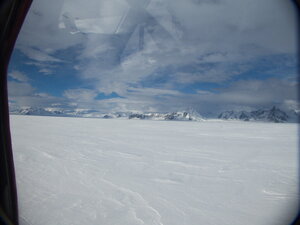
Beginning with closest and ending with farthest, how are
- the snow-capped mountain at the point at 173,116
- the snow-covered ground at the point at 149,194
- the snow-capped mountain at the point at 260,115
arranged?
the snow-covered ground at the point at 149,194 < the snow-capped mountain at the point at 260,115 < the snow-capped mountain at the point at 173,116

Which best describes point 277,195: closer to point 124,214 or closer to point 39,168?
point 124,214

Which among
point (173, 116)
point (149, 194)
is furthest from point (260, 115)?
point (149, 194)

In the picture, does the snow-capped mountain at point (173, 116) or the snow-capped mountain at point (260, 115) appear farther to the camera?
the snow-capped mountain at point (173, 116)

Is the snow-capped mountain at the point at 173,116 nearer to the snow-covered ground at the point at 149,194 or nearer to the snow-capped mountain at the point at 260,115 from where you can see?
the snow-capped mountain at the point at 260,115

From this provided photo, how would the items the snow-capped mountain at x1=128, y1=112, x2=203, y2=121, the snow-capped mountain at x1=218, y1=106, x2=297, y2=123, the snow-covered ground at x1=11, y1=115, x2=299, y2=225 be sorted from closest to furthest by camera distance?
the snow-covered ground at x1=11, y1=115, x2=299, y2=225 < the snow-capped mountain at x1=218, y1=106, x2=297, y2=123 < the snow-capped mountain at x1=128, y1=112, x2=203, y2=121

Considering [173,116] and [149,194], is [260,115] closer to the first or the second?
[173,116]

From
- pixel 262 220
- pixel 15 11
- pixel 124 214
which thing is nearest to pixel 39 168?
pixel 124 214

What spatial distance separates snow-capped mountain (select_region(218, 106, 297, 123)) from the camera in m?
123

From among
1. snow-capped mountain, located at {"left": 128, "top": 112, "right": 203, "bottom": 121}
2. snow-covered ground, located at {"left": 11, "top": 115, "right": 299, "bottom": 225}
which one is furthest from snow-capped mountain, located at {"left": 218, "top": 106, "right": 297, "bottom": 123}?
snow-covered ground, located at {"left": 11, "top": 115, "right": 299, "bottom": 225}

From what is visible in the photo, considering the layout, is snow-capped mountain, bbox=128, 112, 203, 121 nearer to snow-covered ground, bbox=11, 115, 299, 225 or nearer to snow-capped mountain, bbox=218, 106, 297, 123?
snow-capped mountain, bbox=218, 106, 297, 123

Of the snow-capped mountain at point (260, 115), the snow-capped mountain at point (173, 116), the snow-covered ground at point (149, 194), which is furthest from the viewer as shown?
the snow-capped mountain at point (173, 116)

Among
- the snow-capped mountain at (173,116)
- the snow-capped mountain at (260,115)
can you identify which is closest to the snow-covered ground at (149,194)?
the snow-capped mountain at (260,115)

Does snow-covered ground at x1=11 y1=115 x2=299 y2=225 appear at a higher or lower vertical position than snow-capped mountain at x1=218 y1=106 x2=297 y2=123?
higher

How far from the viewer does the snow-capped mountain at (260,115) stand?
404 feet
